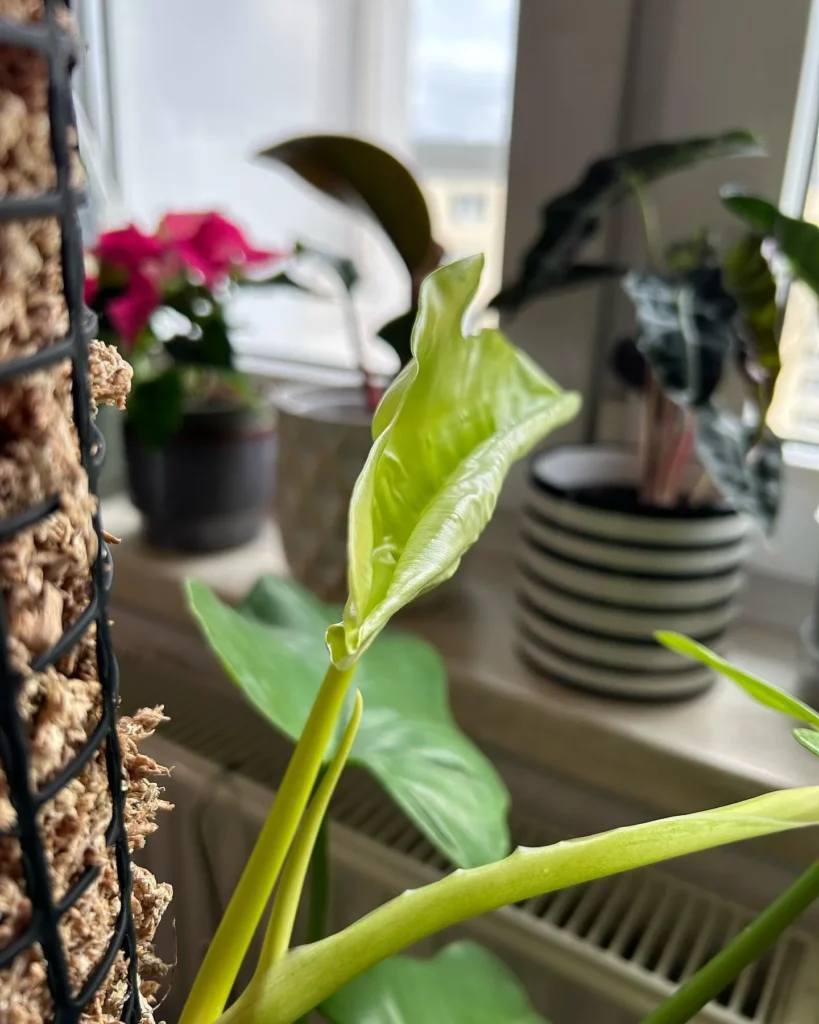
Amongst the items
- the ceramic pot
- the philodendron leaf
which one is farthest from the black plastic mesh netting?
the ceramic pot

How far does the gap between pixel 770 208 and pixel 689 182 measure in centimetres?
27

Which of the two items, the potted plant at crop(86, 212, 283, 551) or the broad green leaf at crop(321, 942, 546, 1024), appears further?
the potted plant at crop(86, 212, 283, 551)

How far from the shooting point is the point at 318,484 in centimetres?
76

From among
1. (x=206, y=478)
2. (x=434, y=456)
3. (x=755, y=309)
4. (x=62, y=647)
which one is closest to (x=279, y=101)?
(x=206, y=478)

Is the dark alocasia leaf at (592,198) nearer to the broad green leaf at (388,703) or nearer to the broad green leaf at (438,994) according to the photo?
the broad green leaf at (388,703)

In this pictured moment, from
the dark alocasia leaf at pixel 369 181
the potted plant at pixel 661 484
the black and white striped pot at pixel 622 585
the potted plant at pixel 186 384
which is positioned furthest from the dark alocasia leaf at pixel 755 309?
the potted plant at pixel 186 384

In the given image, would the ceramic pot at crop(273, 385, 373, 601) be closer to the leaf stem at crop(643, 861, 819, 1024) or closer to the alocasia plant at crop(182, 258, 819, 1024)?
the alocasia plant at crop(182, 258, 819, 1024)

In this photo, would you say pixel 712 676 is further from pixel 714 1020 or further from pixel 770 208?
pixel 770 208

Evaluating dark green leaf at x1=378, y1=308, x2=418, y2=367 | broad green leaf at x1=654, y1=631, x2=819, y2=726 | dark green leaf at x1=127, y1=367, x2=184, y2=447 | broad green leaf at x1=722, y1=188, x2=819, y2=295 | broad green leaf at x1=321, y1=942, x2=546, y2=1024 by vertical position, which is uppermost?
broad green leaf at x1=722, y1=188, x2=819, y2=295

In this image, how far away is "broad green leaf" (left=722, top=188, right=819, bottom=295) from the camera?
0.52 metres

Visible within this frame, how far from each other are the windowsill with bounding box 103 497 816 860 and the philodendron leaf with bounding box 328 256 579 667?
338 millimetres

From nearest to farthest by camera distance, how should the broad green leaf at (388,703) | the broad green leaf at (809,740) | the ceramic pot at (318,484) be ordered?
the broad green leaf at (809,740) → the broad green leaf at (388,703) → the ceramic pot at (318,484)

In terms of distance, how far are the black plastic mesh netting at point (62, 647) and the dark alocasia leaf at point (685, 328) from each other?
366mm

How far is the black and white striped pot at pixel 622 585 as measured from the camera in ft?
1.98
